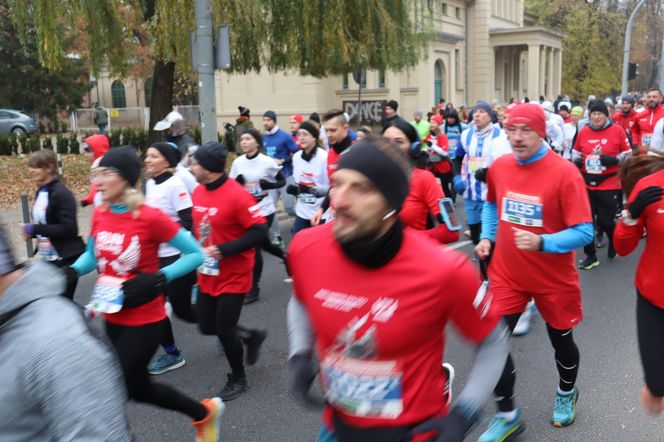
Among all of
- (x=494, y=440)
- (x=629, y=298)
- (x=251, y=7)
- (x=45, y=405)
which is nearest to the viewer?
(x=45, y=405)

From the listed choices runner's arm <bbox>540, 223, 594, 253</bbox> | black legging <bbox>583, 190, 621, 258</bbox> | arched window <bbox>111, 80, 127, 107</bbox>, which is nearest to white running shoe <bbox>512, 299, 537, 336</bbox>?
runner's arm <bbox>540, 223, 594, 253</bbox>

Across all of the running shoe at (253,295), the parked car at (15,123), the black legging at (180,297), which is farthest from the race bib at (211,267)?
the parked car at (15,123)

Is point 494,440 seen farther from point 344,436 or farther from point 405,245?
point 405,245

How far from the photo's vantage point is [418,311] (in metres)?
2.02

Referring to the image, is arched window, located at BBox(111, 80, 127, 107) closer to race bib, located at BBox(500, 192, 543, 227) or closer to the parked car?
the parked car

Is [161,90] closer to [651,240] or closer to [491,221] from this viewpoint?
[491,221]

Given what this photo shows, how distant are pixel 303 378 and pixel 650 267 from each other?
2.04m

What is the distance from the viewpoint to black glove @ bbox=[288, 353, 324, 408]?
2.26 m

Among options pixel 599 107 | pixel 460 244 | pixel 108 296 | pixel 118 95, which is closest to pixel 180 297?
pixel 108 296

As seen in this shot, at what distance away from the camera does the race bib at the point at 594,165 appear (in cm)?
821

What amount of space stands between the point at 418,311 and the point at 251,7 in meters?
12.5

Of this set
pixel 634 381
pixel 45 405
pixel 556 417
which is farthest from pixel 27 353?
pixel 634 381

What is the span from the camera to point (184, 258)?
3.74 meters

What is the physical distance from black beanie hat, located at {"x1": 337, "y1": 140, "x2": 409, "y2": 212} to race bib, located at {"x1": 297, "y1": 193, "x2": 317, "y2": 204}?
17.4ft
